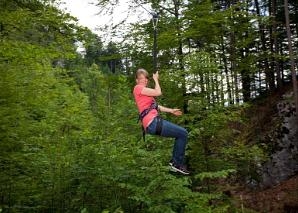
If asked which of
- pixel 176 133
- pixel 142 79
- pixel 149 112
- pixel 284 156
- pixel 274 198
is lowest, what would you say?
pixel 274 198

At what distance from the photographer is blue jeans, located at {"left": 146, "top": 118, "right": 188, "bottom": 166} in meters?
6.92

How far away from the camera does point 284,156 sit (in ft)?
65.9

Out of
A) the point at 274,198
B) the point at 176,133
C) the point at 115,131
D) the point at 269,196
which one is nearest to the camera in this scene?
the point at 176,133

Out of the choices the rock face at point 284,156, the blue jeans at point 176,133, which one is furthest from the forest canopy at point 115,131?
the rock face at point 284,156

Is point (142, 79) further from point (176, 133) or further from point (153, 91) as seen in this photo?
point (176, 133)

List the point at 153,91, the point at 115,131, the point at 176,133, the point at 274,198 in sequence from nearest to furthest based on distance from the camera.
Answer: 1. the point at 153,91
2. the point at 176,133
3. the point at 115,131
4. the point at 274,198

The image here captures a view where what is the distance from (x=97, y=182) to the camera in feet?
32.0

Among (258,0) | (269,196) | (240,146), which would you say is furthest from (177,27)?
(258,0)

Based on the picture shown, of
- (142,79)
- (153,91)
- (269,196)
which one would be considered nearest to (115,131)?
(142,79)

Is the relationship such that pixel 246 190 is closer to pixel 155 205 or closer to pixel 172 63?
pixel 172 63

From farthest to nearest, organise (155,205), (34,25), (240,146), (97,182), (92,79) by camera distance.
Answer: (92,79) → (240,146) → (34,25) → (97,182) → (155,205)

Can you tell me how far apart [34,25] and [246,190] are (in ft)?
43.5

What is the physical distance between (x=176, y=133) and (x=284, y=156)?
47.4 ft

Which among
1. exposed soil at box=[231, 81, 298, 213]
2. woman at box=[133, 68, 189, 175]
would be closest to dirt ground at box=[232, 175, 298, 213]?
exposed soil at box=[231, 81, 298, 213]
